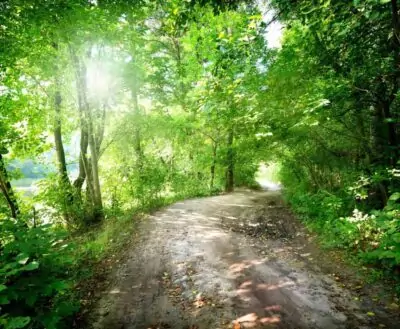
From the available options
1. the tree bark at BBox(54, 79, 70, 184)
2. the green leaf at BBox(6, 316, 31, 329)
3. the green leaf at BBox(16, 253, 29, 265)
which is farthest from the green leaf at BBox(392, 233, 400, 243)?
the tree bark at BBox(54, 79, 70, 184)

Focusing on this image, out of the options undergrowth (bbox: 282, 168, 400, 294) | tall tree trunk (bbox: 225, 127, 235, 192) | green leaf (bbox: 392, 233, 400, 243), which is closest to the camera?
green leaf (bbox: 392, 233, 400, 243)

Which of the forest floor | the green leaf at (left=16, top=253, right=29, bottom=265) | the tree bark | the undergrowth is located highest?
the tree bark

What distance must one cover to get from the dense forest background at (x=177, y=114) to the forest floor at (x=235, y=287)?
2.74 feet

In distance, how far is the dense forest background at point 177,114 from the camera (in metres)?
4.79

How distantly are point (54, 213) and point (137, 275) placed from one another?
6.75 metres

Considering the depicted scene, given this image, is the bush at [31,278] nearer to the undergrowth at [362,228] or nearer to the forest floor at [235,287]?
the forest floor at [235,287]

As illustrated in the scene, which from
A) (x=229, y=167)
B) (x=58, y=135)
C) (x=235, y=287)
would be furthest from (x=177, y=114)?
(x=235, y=287)

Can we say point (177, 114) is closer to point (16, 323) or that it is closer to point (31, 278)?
point (31, 278)

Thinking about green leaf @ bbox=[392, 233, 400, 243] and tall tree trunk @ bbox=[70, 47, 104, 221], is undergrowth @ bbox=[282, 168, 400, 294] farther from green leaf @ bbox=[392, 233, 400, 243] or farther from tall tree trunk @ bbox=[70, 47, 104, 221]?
tall tree trunk @ bbox=[70, 47, 104, 221]

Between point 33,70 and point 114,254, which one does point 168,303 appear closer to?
point 114,254

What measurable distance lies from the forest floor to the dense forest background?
32.8 inches

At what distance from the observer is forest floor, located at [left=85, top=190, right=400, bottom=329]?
16.5ft

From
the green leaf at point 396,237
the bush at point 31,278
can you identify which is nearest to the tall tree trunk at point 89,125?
the bush at point 31,278

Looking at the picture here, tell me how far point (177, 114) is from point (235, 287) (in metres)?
14.5
